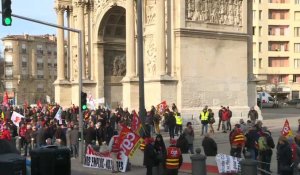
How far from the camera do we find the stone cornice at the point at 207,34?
1288 inches

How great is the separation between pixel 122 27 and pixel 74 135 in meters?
21.0

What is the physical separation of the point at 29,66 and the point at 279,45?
56.3 metres

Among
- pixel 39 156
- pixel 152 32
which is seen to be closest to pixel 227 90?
pixel 152 32

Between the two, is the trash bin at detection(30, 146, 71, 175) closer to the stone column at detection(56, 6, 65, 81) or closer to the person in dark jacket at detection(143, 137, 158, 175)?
the person in dark jacket at detection(143, 137, 158, 175)

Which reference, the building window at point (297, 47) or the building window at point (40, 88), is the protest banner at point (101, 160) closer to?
the building window at point (297, 47)

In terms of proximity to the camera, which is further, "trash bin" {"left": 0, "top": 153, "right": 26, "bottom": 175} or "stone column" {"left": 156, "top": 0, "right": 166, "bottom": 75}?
"stone column" {"left": 156, "top": 0, "right": 166, "bottom": 75}

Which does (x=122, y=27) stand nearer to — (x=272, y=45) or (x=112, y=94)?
(x=112, y=94)

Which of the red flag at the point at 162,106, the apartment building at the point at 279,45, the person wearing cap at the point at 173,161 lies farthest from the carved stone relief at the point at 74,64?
the apartment building at the point at 279,45

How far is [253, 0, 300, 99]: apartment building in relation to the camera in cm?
8069

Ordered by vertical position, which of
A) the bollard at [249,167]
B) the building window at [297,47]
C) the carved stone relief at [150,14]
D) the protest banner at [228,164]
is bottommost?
the protest banner at [228,164]

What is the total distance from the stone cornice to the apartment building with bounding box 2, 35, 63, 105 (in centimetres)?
7919

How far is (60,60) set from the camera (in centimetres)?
4400

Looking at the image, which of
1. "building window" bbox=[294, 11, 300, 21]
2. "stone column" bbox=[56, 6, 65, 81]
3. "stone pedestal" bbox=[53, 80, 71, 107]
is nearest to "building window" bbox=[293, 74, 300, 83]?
"building window" bbox=[294, 11, 300, 21]

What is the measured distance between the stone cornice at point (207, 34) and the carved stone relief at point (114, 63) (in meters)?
10.2
